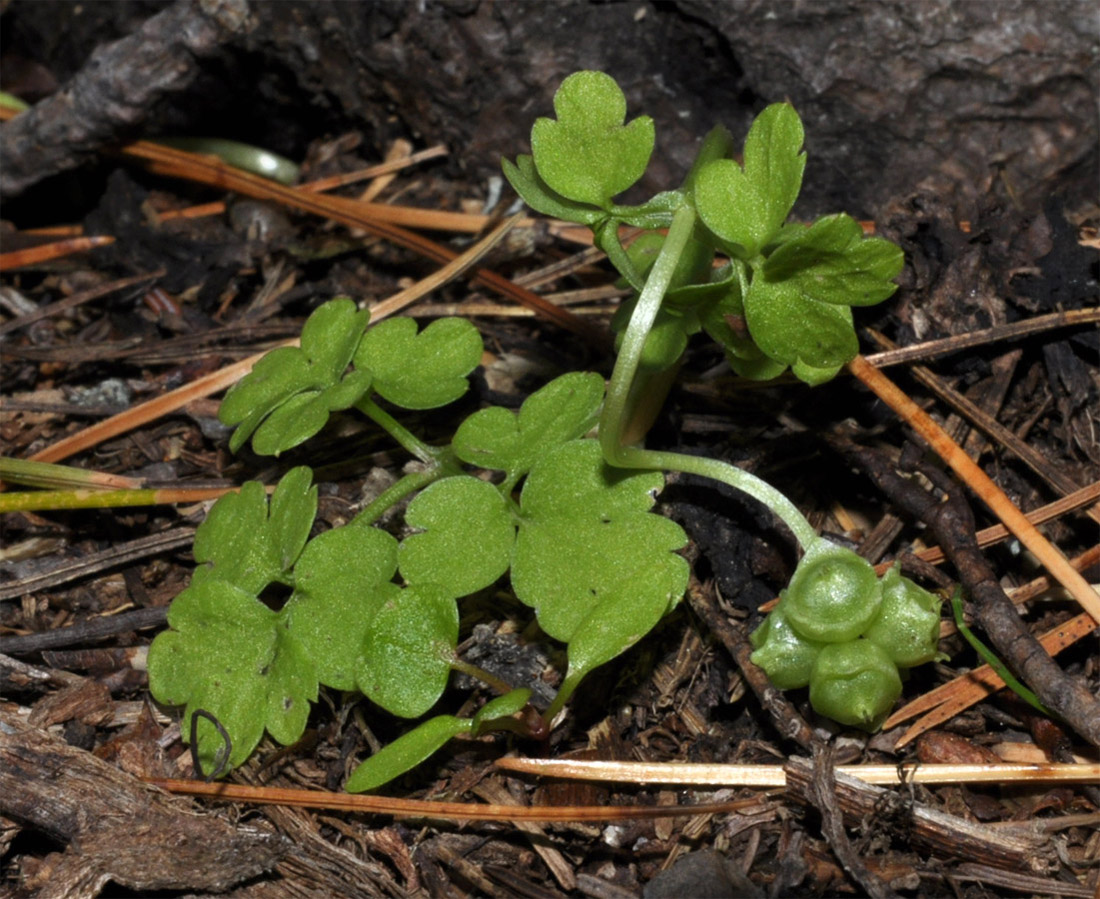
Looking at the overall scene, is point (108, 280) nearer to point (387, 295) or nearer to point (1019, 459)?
point (387, 295)

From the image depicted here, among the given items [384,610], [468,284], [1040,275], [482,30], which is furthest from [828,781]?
[482,30]

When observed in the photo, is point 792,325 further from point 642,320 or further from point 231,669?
point 231,669

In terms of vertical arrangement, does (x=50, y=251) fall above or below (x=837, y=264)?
below

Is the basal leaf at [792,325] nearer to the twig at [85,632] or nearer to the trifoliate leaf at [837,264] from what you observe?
the trifoliate leaf at [837,264]

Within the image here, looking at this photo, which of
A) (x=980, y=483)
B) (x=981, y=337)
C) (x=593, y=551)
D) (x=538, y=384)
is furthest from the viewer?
(x=538, y=384)

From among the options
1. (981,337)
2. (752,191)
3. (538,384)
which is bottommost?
(538,384)

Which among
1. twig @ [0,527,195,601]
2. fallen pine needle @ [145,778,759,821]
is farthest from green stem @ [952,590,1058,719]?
twig @ [0,527,195,601]

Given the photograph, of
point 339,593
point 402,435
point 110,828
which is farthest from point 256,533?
point 110,828
